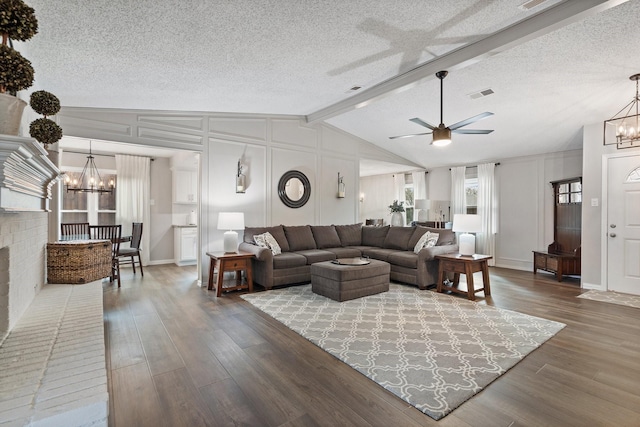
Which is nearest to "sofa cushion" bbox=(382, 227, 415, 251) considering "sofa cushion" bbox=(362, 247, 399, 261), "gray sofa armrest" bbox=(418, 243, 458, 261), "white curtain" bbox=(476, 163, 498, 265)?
"sofa cushion" bbox=(362, 247, 399, 261)

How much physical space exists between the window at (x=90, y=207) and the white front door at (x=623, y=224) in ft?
29.5

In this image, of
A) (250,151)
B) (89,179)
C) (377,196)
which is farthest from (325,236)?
(89,179)

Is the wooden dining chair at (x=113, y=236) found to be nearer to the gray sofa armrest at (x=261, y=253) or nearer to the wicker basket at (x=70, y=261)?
the wicker basket at (x=70, y=261)

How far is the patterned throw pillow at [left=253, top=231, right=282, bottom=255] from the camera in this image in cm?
519

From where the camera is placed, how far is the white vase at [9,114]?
1.46m

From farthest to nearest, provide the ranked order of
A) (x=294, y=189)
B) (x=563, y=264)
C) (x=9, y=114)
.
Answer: (x=294, y=189) → (x=563, y=264) → (x=9, y=114)

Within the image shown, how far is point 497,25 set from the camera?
306cm

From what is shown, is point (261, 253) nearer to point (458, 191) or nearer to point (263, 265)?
point (263, 265)

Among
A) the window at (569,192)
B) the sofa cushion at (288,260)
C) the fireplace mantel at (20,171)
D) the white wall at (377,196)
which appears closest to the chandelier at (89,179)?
the sofa cushion at (288,260)

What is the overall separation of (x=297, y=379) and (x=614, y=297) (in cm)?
479

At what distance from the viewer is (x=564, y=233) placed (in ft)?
19.5

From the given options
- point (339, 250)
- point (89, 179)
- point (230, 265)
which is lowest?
point (230, 265)

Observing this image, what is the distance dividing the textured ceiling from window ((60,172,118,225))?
317cm

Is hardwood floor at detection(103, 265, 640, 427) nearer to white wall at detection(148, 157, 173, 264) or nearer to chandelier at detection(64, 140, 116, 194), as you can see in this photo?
white wall at detection(148, 157, 173, 264)
